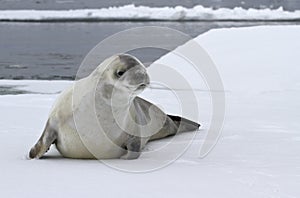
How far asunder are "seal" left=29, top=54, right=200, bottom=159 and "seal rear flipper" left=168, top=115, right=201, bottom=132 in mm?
711

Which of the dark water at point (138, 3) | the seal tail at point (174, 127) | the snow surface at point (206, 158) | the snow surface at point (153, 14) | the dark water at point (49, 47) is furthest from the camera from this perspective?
the dark water at point (138, 3)

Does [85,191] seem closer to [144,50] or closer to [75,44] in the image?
[144,50]

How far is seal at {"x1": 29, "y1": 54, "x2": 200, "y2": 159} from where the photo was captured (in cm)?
275

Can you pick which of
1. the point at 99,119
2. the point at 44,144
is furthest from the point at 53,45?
the point at 99,119

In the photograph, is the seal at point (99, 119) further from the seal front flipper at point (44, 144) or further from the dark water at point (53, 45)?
the dark water at point (53, 45)

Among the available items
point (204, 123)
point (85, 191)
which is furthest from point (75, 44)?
point (85, 191)

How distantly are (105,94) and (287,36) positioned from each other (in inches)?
222

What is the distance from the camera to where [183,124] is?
12.5ft

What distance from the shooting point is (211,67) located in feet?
21.9

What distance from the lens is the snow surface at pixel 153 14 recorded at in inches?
718

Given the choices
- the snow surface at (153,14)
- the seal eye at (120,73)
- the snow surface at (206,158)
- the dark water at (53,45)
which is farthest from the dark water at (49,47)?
the seal eye at (120,73)

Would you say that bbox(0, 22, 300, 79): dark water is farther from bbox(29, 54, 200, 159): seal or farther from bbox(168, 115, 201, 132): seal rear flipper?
bbox(29, 54, 200, 159): seal

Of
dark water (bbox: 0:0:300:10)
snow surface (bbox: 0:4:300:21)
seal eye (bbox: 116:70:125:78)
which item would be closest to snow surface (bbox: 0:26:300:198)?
seal eye (bbox: 116:70:125:78)

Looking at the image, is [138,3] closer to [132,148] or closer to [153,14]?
[153,14]
